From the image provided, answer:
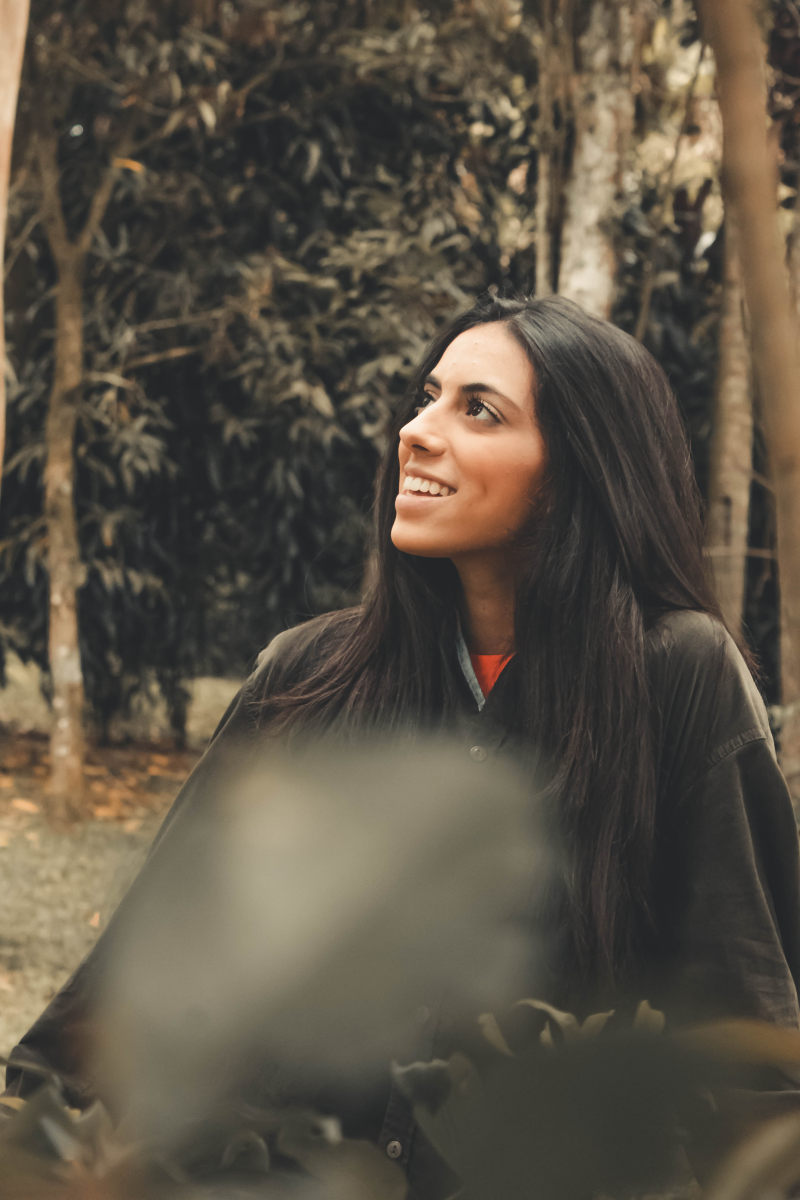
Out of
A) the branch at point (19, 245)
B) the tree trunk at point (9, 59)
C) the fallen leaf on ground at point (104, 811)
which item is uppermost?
the branch at point (19, 245)

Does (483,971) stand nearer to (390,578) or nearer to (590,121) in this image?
(390,578)

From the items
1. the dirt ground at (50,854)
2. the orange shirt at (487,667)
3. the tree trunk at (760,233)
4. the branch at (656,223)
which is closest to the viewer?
the tree trunk at (760,233)

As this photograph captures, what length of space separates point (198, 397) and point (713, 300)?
2.90 metres

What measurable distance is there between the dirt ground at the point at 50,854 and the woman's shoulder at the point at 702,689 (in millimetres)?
2061

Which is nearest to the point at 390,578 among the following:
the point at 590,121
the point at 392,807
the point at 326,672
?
the point at 326,672

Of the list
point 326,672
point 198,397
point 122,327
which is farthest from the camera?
point 198,397

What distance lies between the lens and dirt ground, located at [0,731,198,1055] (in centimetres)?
472

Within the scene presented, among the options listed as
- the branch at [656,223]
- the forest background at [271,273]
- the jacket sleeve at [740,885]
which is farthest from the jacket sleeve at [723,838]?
the branch at [656,223]

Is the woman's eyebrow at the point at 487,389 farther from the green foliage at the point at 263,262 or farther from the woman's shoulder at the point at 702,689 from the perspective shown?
the green foliage at the point at 263,262

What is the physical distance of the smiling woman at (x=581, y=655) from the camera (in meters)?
1.31

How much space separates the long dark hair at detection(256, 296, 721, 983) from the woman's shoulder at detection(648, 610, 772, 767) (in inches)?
0.9

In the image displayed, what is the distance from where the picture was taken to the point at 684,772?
1417mm

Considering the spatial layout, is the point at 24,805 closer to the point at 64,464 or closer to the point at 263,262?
the point at 64,464

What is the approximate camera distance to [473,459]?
1.53 m
